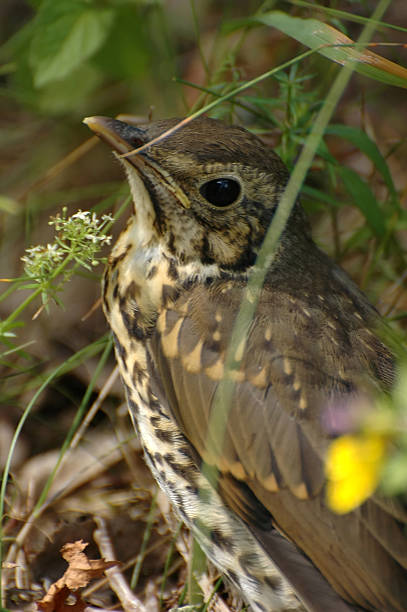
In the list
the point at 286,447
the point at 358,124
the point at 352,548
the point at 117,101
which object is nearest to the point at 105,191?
the point at 117,101

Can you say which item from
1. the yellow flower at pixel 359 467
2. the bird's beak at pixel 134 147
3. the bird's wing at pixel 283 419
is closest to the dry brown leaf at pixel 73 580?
the bird's wing at pixel 283 419

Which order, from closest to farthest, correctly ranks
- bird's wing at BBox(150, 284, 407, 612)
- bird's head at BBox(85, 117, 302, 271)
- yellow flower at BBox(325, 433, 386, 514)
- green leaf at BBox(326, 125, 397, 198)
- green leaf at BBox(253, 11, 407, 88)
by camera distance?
yellow flower at BBox(325, 433, 386, 514), bird's wing at BBox(150, 284, 407, 612), bird's head at BBox(85, 117, 302, 271), green leaf at BBox(253, 11, 407, 88), green leaf at BBox(326, 125, 397, 198)

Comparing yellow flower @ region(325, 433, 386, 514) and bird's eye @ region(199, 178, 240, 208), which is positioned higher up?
bird's eye @ region(199, 178, 240, 208)

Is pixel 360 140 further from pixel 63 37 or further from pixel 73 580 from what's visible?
pixel 73 580

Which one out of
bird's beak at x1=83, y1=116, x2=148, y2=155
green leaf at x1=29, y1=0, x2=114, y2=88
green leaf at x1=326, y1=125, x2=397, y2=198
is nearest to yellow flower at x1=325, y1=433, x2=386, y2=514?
bird's beak at x1=83, y1=116, x2=148, y2=155

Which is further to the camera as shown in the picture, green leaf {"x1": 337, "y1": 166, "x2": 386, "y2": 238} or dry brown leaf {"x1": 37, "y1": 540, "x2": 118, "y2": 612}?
green leaf {"x1": 337, "y1": 166, "x2": 386, "y2": 238}

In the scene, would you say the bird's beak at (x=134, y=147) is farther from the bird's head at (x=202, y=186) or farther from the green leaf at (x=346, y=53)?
the green leaf at (x=346, y=53)

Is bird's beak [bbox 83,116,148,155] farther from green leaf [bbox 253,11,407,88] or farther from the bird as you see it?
green leaf [bbox 253,11,407,88]
